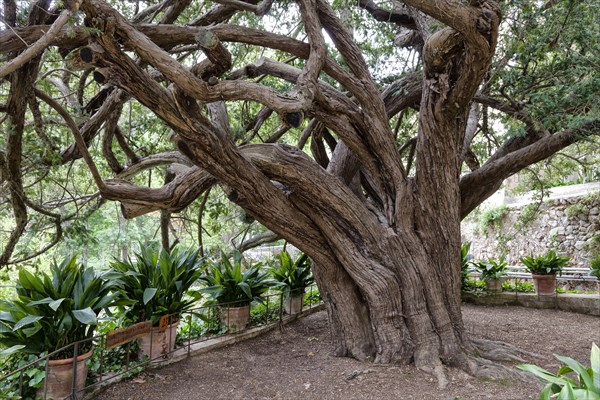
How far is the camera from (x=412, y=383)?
3.91 metres

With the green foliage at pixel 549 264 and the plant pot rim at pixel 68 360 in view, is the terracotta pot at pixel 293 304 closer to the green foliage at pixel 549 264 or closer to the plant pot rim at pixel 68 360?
the plant pot rim at pixel 68 360

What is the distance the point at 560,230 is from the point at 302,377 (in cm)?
1055

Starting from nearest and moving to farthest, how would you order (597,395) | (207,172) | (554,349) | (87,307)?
(597,395), (87,307), (207,172), (554,349)

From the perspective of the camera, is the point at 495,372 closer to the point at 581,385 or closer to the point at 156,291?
the point at 581,385

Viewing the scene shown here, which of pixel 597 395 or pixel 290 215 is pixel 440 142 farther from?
pixel 597 395

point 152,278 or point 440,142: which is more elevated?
point 440,142

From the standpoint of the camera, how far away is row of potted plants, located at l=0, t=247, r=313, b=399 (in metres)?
3.45

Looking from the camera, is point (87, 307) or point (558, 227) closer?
point (87, 307)

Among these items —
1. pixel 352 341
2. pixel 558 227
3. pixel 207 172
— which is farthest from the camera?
pixel 558 227

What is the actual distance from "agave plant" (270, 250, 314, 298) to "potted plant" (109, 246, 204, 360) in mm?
1745

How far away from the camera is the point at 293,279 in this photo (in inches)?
257

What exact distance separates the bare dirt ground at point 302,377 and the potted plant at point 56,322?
1.39 ft

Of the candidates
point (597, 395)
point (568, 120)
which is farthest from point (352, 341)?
point (568, 120)

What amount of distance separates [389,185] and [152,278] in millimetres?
2862
